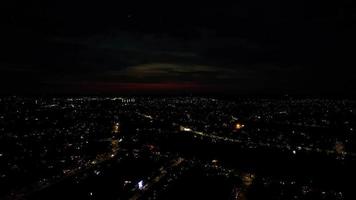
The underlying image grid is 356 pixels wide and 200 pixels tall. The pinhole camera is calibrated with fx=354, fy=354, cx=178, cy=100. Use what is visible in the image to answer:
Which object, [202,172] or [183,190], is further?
[202,172]

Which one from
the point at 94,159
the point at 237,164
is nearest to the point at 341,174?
the point at 237,164

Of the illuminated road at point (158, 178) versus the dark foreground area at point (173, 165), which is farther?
the dark foreground area at point (173, 165)

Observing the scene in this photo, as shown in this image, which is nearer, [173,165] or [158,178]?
[158,178]

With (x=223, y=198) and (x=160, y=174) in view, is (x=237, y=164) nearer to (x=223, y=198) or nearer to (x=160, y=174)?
(x=160, y=174)

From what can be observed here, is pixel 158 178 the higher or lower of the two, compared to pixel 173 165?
lower

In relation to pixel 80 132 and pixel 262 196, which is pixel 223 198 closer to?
pixel 262 196

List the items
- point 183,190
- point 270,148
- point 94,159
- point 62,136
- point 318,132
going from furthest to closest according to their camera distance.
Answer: point 318,132 < point 62,136 < point 270,148 < point 94,159 < point 183,190

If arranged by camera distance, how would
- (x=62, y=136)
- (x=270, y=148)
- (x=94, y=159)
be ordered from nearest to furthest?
1. (x=94, y=159)
2. (x=270, y=148)
3. (x=62, y=136)

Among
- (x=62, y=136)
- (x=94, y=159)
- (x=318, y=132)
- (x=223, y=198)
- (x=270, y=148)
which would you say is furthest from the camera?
(x=318, y=132)

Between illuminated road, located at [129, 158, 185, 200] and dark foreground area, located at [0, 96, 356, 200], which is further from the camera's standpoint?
dark foreground area, located at [0, 96, 356, 200]

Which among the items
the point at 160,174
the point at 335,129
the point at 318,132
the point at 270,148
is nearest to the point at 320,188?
the point at 160,174
